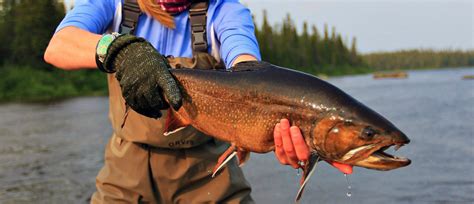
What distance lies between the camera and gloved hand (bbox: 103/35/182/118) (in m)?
2.36

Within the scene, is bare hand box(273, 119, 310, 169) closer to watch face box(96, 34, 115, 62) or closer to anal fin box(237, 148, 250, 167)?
anal fin box(237, 148, 250, 167)

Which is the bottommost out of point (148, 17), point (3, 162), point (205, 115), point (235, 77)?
point (3, 162)

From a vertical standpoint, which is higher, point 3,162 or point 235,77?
point 235,77

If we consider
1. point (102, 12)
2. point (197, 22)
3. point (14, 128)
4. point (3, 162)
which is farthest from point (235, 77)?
point (14, 128)

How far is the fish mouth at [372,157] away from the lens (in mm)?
2152

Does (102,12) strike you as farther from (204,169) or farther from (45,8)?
(45,8)

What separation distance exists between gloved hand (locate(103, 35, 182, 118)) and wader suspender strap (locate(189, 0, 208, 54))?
65cm

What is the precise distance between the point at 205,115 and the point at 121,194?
983mm

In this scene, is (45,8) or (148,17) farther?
(45,8)

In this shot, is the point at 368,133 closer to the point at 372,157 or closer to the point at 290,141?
the point at 372,157

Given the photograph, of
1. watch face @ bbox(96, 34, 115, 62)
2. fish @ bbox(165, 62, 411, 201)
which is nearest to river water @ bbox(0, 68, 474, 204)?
fish @ bbox(165, 62, 411, 201)

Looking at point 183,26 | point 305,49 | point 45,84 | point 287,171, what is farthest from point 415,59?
point 183,26

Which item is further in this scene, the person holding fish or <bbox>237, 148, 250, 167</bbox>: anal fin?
the person holding fish

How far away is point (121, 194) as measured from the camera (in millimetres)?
3158
